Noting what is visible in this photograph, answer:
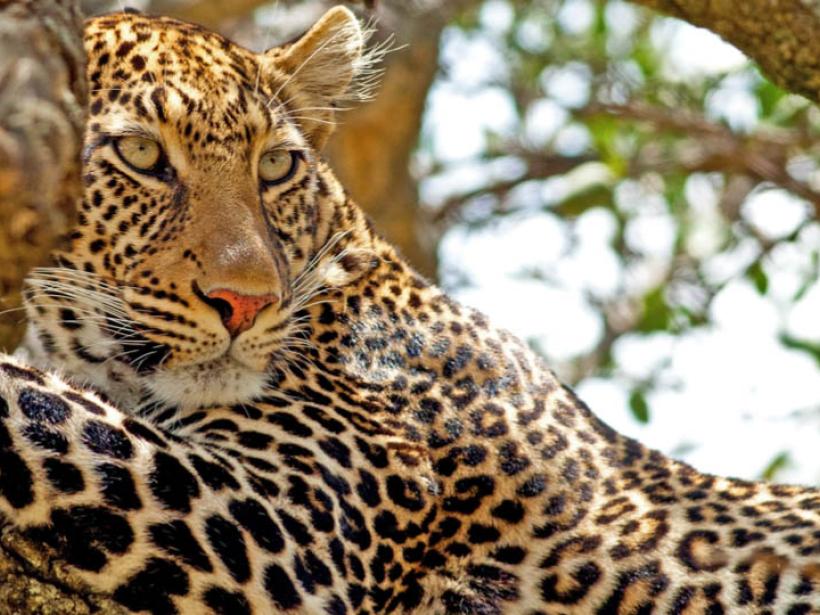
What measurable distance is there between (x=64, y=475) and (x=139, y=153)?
5.54 feet

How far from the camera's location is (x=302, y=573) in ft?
19.0

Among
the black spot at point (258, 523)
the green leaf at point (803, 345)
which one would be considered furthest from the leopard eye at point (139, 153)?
the green leaf at point (803, 345)

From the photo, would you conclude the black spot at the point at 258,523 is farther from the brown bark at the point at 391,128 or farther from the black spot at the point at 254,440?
the brown bark at the point at 391,128

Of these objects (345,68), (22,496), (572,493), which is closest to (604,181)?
(345,68)

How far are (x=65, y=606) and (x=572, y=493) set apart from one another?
2.62 metres

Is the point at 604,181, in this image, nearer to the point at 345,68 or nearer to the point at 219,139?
the point at 345,68

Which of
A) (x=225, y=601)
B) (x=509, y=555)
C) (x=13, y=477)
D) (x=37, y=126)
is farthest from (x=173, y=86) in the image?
(x=37, y=126)

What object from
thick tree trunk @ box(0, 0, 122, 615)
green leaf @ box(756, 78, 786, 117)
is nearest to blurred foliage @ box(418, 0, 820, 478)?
green leaf @ box(756, 78, 786, 117)

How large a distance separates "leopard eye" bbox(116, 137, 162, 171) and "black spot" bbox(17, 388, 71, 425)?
1330 mm

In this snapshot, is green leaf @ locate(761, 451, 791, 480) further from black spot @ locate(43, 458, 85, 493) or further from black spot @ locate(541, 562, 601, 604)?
black spot @ locate(43, 458, 85, 493)

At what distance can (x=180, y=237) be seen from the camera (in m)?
6.20

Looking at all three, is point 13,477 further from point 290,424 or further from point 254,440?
point 290,424

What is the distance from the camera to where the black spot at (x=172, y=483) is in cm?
542

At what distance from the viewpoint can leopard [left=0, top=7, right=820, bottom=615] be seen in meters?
5.67
